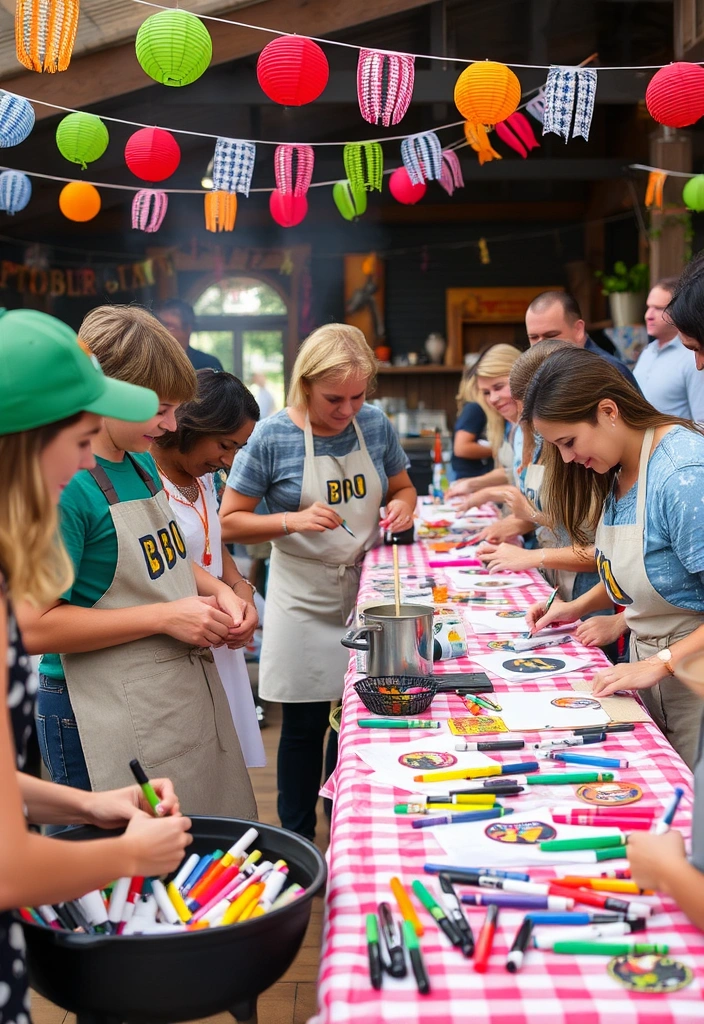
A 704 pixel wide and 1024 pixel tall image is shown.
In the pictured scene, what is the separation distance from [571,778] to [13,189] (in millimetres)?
5338

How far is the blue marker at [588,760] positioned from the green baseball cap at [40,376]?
102 cm

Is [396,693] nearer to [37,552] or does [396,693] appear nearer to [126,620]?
[126,620]

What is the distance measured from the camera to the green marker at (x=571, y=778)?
163 centimetres

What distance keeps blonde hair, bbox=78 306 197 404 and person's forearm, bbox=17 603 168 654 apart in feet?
1.50

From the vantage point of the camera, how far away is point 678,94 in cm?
428

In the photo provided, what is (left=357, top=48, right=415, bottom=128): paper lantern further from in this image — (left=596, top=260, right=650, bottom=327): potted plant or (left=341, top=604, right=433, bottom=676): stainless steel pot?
(left=596, top=260, right=650, bottom=327): potted plant

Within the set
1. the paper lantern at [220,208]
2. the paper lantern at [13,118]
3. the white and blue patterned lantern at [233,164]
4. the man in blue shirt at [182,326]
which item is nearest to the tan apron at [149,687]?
the paper lantern at [13,118]

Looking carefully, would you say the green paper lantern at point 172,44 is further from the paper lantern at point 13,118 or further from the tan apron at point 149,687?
the tan apron at point 149,687

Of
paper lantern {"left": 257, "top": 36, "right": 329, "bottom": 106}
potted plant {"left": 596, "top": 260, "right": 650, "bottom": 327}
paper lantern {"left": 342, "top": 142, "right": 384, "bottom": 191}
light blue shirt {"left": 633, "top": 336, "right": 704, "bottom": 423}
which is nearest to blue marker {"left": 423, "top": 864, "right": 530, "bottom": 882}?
paper lantern {"left": 257, "top": 36, "right": 329, "bottom": 106}

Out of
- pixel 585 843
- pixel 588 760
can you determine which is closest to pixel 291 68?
pixel 588 760

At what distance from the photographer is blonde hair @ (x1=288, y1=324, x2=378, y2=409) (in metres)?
3.22

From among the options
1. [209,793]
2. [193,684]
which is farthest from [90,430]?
[209,793]

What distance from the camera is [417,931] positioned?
119 cm

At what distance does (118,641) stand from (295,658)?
5.09ft
